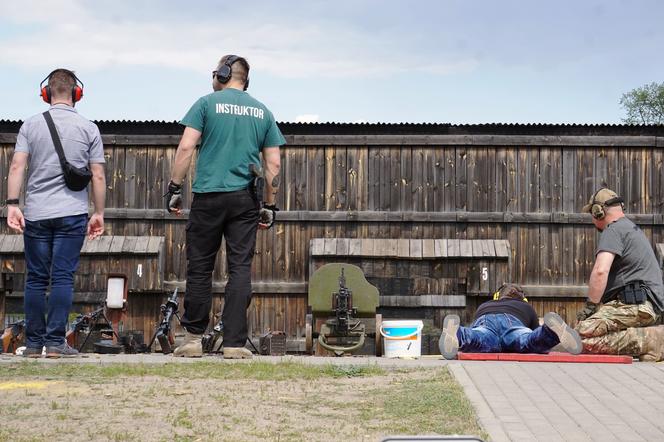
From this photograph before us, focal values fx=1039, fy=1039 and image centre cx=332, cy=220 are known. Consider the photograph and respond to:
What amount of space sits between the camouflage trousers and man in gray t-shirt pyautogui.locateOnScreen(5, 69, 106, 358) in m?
4.54

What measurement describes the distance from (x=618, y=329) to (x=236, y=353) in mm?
3553

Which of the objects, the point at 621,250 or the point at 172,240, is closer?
the point at 621,250

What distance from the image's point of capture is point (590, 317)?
9.72m

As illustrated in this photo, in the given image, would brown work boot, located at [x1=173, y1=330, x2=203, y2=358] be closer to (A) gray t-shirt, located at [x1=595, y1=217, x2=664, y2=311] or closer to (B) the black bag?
(B) the black bag

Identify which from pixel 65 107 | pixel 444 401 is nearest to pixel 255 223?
pixel 65 107

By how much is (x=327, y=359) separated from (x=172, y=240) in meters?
7.88

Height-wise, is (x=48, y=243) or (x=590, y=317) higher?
(x=48, y=243)

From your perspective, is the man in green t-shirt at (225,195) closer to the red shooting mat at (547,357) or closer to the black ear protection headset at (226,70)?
the black ear protection headset at (226,70)

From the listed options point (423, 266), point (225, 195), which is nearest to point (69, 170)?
point (225, 195)

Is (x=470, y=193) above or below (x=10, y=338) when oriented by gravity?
above

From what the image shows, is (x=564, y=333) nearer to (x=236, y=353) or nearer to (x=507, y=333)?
(x=507, y=333)

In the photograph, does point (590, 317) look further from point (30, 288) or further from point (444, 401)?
point (30, 288)

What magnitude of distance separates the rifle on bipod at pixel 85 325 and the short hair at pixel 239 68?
464 centimetres

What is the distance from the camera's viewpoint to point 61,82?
344 inches
